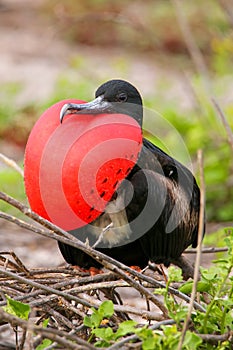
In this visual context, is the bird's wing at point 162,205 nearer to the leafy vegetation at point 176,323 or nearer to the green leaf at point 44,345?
the leafy vegetation at point 176,323

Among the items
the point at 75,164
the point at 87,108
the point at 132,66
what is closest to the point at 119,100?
the point at 87,108

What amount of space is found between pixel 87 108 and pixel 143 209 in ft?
1.13

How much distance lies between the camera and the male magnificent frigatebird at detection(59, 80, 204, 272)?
7.81 ft

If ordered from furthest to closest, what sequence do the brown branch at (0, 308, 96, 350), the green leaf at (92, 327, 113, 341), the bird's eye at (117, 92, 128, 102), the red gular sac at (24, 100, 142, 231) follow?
the bird's eye at (117, 92, 128, 102), the red gular sac at (24, 100, 142, 231), the green leaf at (92, 327, 113, 341), the brown branch at (0, 308, 96, 350)

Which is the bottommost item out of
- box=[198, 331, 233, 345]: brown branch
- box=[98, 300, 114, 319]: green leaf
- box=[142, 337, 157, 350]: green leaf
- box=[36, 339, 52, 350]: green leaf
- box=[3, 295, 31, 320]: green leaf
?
box=[198, 331, 233, 345]: brown branch

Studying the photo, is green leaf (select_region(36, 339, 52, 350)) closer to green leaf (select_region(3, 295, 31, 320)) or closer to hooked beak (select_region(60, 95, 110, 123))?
green leaf (select_region(3, 295, 31, 320))

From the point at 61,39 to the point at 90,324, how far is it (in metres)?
7.25

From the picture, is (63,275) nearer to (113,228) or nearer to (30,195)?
(113,228)

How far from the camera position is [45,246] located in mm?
4145

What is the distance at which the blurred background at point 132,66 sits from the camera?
422 centimetres

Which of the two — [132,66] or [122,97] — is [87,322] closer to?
[122,97]

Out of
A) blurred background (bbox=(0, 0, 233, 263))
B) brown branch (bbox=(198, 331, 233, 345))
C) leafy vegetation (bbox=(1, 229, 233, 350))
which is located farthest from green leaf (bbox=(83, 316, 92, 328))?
blurred background (bbox=(0, 0, 233, 263))

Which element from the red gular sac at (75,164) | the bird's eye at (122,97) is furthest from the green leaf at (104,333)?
the bird's eye at (122,97)

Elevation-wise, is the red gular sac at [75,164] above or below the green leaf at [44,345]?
above
